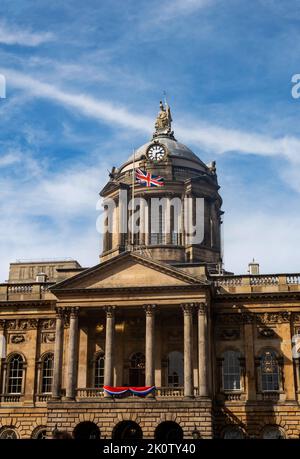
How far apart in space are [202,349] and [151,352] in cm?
291

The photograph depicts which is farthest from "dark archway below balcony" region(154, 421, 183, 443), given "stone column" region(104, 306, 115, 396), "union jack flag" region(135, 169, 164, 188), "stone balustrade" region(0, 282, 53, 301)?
"union jack flag" region(135, 169, 164, 188)

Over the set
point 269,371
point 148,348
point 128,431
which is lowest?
point 128,431

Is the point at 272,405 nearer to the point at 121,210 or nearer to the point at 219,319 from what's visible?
the point at 219,319

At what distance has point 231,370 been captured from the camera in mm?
43188

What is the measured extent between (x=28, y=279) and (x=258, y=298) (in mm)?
22403

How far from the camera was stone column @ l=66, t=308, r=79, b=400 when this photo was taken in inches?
1607

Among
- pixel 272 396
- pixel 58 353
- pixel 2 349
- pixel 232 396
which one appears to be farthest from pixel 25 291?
pixel 272 396

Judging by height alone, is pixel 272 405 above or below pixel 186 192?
below

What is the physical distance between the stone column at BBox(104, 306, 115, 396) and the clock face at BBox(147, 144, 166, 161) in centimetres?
1664

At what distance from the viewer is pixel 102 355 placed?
4456 centimetres

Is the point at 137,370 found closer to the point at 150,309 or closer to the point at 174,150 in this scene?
the point at 150,309
